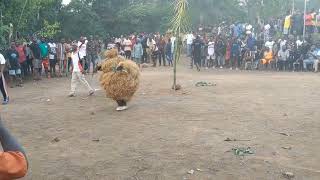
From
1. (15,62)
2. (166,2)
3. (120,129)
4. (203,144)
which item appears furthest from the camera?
(166,2)

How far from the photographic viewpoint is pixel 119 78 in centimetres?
1037

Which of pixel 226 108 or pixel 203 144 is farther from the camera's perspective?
pixel 226 108

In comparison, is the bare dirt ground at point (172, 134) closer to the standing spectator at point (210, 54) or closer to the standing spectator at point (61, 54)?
the standing spectator at point (61, 54)

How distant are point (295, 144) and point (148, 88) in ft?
24.8

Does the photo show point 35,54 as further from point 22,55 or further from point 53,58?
point 53,58

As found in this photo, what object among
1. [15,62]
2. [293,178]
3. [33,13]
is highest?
[33,13]

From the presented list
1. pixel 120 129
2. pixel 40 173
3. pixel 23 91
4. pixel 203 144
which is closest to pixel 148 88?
pixel 23 91

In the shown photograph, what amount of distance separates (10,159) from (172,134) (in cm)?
559

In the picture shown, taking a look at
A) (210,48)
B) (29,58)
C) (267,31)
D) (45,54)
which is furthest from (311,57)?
(29,58)

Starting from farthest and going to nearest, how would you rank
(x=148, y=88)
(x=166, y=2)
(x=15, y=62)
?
(x=166, y=2), (x=15, y=62), (x=148, y=88)

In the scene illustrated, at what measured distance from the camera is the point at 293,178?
6141 millimetres

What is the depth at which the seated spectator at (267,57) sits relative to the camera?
2225 centimetres

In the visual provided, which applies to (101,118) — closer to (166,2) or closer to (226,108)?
(226,108)

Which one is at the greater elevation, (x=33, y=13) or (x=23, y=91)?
A: (x=33, y=13)
